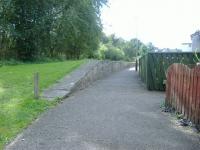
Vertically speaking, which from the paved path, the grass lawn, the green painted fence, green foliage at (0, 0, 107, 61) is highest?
green foliage at (0, 0, 107, 61)

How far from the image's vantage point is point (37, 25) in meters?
26.1

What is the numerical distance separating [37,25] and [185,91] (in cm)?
1915

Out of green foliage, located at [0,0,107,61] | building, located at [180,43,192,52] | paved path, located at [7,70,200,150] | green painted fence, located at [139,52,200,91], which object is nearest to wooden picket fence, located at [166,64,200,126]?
paved path, located at [7,70,200,150]

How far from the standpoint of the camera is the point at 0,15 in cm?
2520

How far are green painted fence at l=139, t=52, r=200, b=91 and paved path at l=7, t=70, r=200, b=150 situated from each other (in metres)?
4.49

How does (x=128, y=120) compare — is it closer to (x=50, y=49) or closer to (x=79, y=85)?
(x=79, y=85)

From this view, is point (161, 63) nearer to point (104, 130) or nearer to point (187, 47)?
point (104, 130)

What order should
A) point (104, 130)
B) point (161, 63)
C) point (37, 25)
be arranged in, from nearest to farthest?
point (104, 130)
point (161, 63)
point (37, 25)

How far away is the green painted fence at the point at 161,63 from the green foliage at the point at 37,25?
40.8 feet

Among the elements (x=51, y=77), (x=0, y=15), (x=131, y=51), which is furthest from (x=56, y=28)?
A: (x=131, y=51)

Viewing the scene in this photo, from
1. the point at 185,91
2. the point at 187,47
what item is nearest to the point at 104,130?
the point at 185,91

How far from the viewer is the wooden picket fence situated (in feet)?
24.3

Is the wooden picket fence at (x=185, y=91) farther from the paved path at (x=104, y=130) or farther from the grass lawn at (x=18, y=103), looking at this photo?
the grass lawn at (x=18, y=103)

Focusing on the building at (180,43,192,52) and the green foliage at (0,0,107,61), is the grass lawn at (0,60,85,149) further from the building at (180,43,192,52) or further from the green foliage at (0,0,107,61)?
the building at (180,43,192,52)
